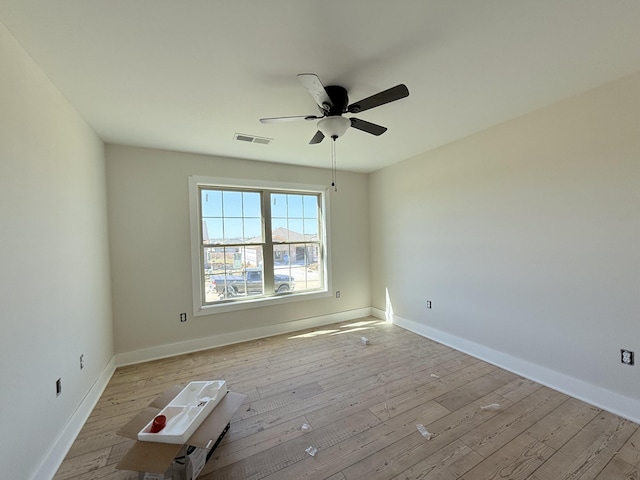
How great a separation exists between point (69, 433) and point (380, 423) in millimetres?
2247

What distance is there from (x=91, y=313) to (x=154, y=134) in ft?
6.10

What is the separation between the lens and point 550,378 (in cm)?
238

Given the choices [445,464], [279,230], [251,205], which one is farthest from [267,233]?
[445,464]

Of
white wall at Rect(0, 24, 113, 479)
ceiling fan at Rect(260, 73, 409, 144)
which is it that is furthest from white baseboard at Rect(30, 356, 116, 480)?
ceiling fan at Rect(260, 73, 409, 144)

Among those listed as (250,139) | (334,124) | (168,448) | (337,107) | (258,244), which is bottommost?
(168,448)

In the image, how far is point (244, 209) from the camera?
12.3ft

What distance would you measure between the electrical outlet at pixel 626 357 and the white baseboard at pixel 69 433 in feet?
13.1

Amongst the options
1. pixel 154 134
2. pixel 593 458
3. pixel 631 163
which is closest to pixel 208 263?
pixel 154 134

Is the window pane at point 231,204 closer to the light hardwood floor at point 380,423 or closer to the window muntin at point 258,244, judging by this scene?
the window muntin at point 258,244

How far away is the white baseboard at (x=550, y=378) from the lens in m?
1.98

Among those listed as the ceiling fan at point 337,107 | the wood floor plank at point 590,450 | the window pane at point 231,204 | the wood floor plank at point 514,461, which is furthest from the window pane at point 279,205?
the wood floor plank at point 590,450

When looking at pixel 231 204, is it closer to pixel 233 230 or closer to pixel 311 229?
pixel 233 230

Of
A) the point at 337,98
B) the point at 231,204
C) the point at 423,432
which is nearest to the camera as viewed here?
the point at 423,432

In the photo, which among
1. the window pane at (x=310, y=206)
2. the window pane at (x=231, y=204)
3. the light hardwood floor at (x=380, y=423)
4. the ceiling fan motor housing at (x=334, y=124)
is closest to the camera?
the light hardwood floor at (x=380, y=423)
